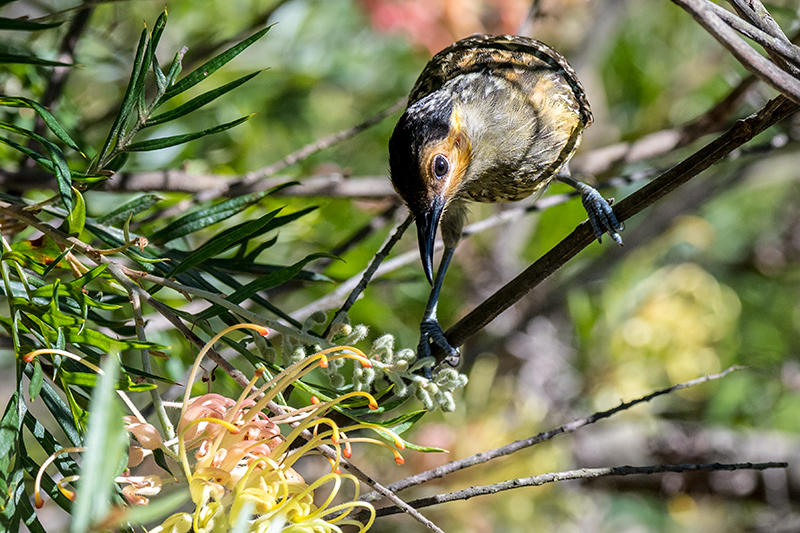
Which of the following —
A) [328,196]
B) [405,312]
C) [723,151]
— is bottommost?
[723,151]

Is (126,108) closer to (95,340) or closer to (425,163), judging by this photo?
(95,340)

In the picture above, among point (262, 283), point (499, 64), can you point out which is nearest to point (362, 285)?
point (262, 283)

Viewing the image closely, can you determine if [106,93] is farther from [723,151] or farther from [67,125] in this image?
[723,151]

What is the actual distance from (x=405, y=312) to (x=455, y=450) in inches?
23.7

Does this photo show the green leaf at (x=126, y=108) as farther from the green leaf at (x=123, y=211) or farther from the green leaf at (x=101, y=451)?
the green leaf at (x=101, y=451)

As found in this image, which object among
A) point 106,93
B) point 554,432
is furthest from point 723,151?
point 106,93

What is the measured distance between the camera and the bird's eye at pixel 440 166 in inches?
69.7

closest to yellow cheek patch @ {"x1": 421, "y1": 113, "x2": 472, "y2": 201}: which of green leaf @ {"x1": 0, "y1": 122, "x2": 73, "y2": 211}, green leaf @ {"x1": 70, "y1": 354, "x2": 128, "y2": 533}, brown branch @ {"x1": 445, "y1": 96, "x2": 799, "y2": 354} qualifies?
brown branch @ {"x1": 445, "y1": 96, "x2": 799, "y2": 354}

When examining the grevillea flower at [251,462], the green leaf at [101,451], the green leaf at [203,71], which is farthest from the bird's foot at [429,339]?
the green leaf at [101,451]

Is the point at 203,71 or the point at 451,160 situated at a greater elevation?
the point at 451,160

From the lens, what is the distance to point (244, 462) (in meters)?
0.94

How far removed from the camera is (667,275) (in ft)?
11.0

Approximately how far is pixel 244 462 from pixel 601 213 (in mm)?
1067

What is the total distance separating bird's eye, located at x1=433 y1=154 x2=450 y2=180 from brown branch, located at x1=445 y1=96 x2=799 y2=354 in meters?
0.56
